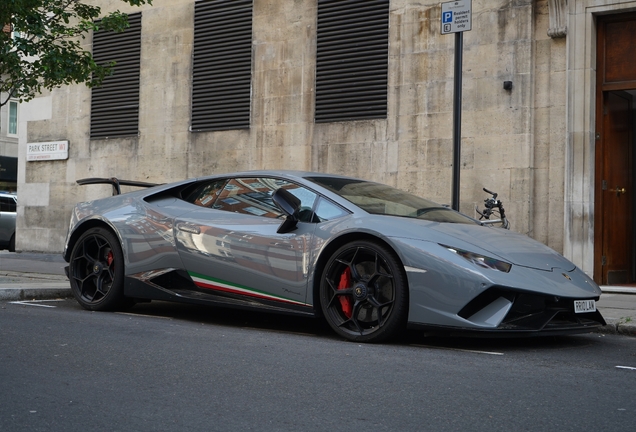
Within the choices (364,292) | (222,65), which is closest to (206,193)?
(364,292)

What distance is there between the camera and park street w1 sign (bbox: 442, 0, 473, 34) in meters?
9.75

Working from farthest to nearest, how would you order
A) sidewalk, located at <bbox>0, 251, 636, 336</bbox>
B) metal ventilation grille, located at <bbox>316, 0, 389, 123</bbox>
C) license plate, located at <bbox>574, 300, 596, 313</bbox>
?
metal ventilation grille, located at <bbox>316, 0, 389, 123</bbox>
sidewalk, located at <bbox>0, 251, 636, 336</bbox>
license plate, located at <bbox>574, 300, 596, 313</bbox>

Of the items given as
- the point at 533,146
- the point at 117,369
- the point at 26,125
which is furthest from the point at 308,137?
the point at 117,369

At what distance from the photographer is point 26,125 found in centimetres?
1970

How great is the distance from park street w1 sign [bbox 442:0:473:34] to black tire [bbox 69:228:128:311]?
4592 mm

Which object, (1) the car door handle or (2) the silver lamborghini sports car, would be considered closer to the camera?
(2) the silver lamborghini sports car

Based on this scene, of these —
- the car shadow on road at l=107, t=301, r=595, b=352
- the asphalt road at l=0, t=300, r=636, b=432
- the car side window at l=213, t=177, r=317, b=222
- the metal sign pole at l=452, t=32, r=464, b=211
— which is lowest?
the asphalt road at l=0, t=300, r=636, b=432

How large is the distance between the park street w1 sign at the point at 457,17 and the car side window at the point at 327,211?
3.98 meters

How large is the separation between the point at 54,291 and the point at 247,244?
3.31 meters

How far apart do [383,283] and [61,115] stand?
1444cm

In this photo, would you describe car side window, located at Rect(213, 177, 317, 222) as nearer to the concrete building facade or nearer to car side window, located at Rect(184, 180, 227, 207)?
car side window, located at Rect(184, 180, 227, 207)

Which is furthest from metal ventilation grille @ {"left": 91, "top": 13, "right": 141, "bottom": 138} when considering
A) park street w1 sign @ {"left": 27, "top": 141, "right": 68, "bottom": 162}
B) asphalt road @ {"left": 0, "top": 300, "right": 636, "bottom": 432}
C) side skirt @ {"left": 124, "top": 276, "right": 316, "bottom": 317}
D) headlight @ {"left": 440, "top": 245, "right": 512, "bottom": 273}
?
headlight @ {"left": 440, "top": 245, "right": 512, "bottom": 273}

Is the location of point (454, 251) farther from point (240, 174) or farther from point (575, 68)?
point (575, 68)

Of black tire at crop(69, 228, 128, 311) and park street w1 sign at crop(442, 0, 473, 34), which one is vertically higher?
park street w1 sign at crop(442, 0, 473, 34)
